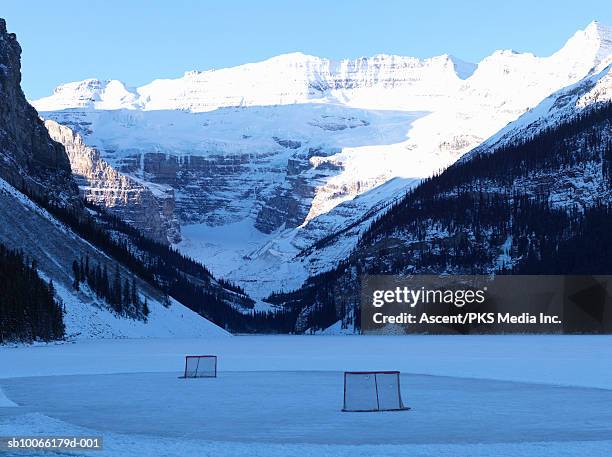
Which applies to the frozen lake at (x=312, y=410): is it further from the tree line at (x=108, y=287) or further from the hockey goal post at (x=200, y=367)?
the tree line at (x=108, y=287)

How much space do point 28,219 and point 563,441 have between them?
166m

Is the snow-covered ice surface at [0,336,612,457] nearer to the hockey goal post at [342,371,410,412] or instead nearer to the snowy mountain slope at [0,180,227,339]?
the hockey goal post at [342,371,410,412]

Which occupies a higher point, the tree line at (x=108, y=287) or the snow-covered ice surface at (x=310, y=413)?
the snow-covered ice surface at (x=310, y=413)

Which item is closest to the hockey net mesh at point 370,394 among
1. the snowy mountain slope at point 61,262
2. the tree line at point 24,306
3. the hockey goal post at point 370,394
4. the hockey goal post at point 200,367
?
the hockey goal post at point 370,394

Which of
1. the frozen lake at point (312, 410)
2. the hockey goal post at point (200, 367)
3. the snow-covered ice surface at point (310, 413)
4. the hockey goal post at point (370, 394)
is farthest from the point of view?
the hockey goal post at point (200, 367)

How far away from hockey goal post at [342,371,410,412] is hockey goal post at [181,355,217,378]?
71.9 ft

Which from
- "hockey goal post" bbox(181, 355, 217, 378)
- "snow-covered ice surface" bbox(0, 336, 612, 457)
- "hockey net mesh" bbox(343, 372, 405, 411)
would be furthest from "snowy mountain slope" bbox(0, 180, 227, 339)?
"hockey net mesh" bbox(343, 372, 405, 411)

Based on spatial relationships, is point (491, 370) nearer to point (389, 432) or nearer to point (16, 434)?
point (389, 432)

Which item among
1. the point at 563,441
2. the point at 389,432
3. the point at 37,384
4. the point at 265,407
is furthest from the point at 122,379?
the point at 563,441

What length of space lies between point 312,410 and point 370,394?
8.31 ft

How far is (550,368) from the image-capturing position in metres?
71.4

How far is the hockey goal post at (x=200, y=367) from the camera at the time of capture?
65.4 metres

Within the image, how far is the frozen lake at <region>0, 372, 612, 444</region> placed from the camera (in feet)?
119

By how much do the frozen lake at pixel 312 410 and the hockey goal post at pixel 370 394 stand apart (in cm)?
87
